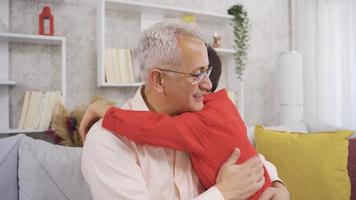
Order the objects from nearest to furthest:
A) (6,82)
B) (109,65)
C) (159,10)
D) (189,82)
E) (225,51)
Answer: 1. (189,82)
2. (6,82)
3. (109,65)
4. (159,10)
5. (225,51)

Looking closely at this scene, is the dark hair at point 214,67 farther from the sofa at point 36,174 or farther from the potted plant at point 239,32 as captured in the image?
the potted plant at point 239,32

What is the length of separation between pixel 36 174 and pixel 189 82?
2.90ft

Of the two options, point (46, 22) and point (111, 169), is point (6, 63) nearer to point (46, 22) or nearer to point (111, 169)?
point (46, 22)

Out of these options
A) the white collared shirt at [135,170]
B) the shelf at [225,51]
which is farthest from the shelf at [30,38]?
the white collared shirt at [135,170]

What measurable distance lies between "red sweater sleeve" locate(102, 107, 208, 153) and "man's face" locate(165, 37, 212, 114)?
0.10 meters

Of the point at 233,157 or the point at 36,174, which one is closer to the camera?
the point at 233,157

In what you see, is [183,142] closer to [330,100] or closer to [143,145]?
[143,145]

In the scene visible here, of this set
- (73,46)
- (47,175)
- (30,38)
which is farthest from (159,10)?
(47,175)

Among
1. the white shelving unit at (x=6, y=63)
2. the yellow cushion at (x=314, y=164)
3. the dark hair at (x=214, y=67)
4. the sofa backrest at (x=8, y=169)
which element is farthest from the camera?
the white shelving unit at (x=6, y=63)

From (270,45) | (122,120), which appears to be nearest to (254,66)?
(270,45)

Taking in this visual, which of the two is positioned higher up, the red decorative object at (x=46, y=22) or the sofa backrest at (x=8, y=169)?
the red decorative object at (x=46, y=22)

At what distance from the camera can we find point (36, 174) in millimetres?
1472

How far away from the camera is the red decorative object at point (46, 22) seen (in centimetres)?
244

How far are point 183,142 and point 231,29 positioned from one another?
2688 mm
